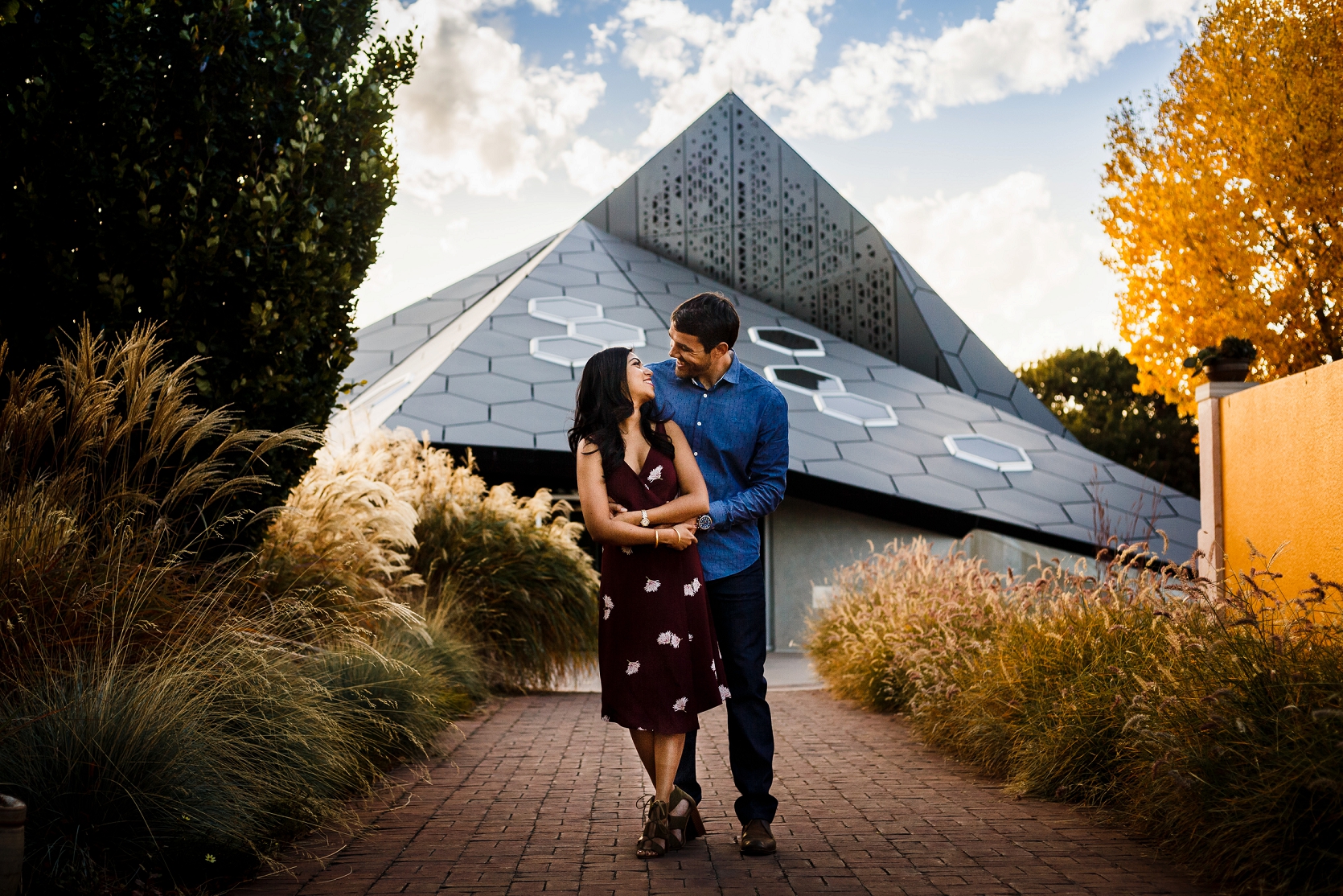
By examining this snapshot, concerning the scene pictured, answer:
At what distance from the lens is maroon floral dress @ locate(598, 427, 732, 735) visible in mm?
3340

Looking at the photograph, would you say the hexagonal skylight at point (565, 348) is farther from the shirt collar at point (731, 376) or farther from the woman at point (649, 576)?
the woman at point (649, 576)

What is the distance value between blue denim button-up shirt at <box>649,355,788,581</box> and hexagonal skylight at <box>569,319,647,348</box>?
11.4m

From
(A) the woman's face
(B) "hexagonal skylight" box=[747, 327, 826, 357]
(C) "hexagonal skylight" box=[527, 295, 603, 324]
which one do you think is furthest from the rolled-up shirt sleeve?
(B) "hexagonal skylight" box=[747, 327, 826, 357]

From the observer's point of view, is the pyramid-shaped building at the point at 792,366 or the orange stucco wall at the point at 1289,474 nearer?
the orange stucco wall at the point at 1289,474

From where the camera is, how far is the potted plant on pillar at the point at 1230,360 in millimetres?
7426

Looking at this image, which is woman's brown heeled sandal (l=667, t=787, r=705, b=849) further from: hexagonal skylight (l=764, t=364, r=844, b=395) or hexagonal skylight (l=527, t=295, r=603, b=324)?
hexagonal skylight (l=527, t=295, r=603, b=324)

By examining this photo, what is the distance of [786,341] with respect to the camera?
55.0 ft

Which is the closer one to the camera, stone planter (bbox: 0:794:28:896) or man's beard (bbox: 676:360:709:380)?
stone planter (bbox: 0:794:28:896)

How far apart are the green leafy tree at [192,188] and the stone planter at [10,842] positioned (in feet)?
7.82

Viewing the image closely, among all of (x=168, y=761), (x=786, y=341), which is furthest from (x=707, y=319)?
(x=786, y=341)

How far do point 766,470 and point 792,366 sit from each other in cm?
1246

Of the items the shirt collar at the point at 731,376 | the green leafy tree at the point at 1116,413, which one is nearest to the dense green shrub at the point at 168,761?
the shirt collar at the point at 731,376

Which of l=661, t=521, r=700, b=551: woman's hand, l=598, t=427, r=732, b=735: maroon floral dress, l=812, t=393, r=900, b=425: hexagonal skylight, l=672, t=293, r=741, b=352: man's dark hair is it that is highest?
l=812, t=393, r=900, b=425: hexagonal skylight

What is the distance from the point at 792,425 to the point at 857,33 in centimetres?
619
